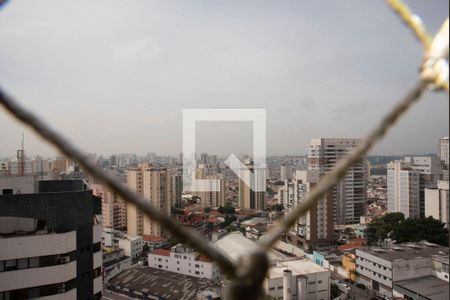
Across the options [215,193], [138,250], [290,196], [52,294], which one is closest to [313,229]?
[290,196]

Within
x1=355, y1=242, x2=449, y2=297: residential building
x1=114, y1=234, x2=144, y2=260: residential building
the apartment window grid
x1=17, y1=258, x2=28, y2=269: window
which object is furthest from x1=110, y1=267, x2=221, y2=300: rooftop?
the apartment window grid

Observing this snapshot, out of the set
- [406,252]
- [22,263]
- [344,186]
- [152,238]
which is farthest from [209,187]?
[22,263]

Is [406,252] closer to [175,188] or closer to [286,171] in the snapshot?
[286,171]

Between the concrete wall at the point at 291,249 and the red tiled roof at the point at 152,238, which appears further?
the red tiled roof at the point at 152,238

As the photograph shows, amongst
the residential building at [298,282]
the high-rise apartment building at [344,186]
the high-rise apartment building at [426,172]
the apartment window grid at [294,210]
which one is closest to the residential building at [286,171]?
the high-rise apartment building at [344,186]

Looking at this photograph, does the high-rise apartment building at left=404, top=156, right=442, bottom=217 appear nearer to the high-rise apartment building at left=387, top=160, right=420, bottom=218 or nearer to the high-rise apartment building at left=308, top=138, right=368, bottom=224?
the high-rise apartment building at left=387, top=160, right=420, bottom=218

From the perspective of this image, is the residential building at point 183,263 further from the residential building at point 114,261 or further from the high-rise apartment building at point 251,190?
the high-rise apartment building at point 251,190

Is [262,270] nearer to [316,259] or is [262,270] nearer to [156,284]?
[156,284]
